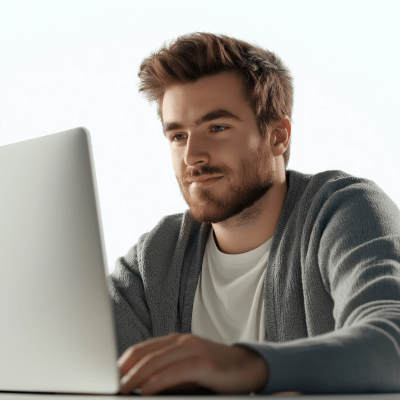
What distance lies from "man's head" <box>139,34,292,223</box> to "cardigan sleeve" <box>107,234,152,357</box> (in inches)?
10.1

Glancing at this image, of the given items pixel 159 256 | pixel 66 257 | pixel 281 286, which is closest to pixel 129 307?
pixel 159 256

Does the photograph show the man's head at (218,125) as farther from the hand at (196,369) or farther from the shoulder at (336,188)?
the hand at (196,369)

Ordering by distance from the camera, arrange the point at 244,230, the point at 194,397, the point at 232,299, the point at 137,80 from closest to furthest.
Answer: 1. the point at 194,397
2. the point at 232,299
3. the point at 244,230
4. the point at 137,80

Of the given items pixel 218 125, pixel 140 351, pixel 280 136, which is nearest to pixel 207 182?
pixel 218 125

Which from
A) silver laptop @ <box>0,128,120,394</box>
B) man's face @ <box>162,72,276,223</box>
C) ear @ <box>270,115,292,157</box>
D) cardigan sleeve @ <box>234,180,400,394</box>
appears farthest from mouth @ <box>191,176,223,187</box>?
silver laptop @ <box>0,128,120,394</box>

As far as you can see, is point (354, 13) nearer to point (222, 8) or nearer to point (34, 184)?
point (222, 8)

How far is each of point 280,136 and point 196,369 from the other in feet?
4.03

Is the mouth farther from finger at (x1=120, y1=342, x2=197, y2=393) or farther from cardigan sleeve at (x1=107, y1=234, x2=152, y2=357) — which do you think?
finger at (x1=120, y1=342, x2=197, y2=393)

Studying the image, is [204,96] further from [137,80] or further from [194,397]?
[137,80]

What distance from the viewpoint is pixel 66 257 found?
0.57 meters

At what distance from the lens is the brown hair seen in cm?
155

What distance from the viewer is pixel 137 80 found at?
131 inches

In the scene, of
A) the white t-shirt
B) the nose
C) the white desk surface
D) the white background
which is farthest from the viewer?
the white background

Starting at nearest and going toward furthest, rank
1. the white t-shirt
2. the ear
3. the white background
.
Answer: the white t-shirt → the ear → the white background
